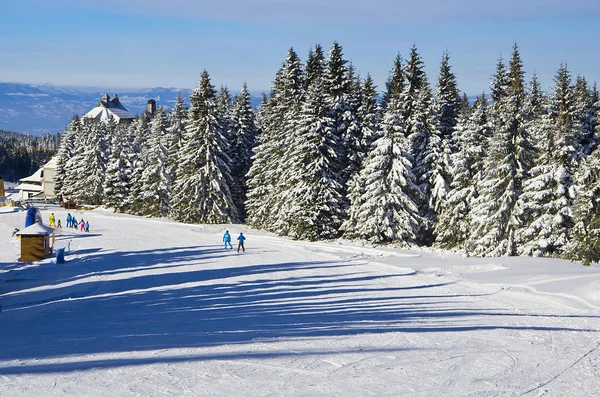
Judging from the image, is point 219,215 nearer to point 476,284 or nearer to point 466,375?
point 476,284

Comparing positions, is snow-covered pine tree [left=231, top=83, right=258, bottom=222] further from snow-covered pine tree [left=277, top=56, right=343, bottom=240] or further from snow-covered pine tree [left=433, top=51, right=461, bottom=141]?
snow-covered pine tree [left=433, top=51, right=461, bottom=141]

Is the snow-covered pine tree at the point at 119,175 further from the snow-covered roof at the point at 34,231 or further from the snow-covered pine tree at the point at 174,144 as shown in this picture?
the snow-covered roof at the point at 34,231

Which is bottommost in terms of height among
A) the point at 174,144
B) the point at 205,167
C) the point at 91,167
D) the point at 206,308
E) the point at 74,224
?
the point at 206,308

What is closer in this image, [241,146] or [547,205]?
[547,205]

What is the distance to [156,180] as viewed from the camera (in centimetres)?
6016

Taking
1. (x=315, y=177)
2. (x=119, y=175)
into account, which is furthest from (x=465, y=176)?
(x=119, y=175)

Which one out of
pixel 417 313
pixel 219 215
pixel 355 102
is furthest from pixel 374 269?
pixel 219 215

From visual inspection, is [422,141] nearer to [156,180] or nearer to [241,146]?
[241,146]

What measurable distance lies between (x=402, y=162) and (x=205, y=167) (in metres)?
20.6

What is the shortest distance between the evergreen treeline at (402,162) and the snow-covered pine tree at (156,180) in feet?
0.88

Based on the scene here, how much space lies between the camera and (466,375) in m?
11.6

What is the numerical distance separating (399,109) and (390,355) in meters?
30.4

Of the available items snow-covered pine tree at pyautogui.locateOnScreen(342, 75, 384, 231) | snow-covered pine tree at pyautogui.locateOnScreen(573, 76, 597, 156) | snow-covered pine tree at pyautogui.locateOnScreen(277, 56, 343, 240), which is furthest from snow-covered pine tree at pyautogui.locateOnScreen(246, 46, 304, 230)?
snow-covered pine tree at pyautogui.locateOnScreen(573, 76, 597, 156)

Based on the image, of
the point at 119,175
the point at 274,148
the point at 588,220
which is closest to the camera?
the point at 588,220
